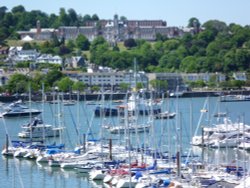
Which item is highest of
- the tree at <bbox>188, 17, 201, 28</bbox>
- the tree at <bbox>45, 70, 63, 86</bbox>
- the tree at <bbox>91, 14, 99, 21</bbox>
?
the tree at <bbox>91, 14, 99, 21</bbox>

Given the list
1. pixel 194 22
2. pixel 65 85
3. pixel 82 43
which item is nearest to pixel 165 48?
pixel 82 43

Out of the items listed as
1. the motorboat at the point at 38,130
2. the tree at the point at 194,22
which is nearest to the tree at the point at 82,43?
the tree at the point at 194,22

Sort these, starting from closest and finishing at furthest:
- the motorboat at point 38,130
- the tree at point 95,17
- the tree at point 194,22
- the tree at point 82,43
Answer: the motorboat at point 38,130, the tree at point 82,43, the tree at point 194,22, the tree at point 95,17

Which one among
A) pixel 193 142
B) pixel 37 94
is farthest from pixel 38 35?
pixel 193 142

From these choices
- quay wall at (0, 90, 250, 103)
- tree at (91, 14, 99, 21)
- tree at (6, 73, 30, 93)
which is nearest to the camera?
quay wall at (0, 90, 250, 103)

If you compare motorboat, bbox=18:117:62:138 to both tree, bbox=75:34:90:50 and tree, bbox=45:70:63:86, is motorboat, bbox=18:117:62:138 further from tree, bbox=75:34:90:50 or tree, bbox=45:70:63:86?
tree, bbox=75:34:90:50

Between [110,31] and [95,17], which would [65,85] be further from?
[95,17]

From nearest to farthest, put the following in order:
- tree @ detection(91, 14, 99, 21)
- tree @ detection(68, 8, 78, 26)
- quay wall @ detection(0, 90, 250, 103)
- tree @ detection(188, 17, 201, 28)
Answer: quay wall @ detection(0, 90, 250, 103) → tree @ detection(188, 17, 201, 28) → tree @ detection(68, 8, 78, 26) → tree @ detection(91, 14, 99, 21)

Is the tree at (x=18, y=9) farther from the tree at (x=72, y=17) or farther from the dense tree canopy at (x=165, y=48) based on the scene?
the tree at (x=72, y=17)

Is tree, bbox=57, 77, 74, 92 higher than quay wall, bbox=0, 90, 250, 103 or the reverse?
higher

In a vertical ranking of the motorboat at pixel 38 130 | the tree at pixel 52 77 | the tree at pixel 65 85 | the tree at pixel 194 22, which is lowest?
the motorboat at pixel 38 130

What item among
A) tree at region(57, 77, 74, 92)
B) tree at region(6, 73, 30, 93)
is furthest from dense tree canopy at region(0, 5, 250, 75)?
tree at region(6, 73, 30, 93)

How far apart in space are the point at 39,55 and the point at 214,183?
205ft

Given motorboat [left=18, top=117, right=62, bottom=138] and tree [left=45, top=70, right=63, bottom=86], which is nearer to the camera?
motorboat [left=18, top=117, right=62, bottom=138]
